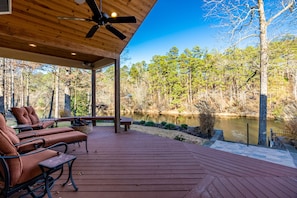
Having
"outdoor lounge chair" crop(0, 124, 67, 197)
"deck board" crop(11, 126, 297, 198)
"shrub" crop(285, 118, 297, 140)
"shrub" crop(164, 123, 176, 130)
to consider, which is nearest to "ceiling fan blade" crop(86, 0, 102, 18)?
"outdoor lounge chair" crop(0, 124, 67, 197)

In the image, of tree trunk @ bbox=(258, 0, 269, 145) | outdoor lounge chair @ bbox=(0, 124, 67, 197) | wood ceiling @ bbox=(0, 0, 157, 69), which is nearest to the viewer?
outdoor lounge chair @ bbox=(0, 124, 67, 197)

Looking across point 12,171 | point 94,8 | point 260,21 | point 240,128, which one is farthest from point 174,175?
point 240,128

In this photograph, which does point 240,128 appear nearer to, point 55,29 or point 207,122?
point 207,122

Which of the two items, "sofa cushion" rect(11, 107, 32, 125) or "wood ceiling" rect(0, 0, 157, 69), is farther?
"sofa cushion" rect(11, 107, 32, 125)

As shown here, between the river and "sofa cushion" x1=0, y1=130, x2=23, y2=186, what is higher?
"sofa cushion" x1=0, y1=130, x2=23, y2=186

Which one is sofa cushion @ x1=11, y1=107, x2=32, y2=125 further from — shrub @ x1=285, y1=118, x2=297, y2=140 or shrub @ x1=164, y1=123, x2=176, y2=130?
shrub @ x1=285, y1=118, x2=297, y2=140

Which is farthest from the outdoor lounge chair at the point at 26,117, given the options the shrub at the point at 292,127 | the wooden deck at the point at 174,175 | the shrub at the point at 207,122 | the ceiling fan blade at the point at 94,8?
the shrub at the point at 292,127

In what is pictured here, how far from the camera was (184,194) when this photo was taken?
6.27 ft

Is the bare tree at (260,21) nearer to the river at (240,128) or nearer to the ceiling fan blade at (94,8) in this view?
the river at (240,128)

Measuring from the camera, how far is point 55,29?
3.70m

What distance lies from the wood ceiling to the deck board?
280 centimetres

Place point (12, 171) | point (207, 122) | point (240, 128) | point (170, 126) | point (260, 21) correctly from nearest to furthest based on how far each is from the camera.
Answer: point (12, 171)
point (207, 122)
point (260, 21)
point (170, 126)
point (240, 128)

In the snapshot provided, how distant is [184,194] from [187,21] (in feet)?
40.5

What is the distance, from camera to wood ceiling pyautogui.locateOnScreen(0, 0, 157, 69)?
3.18 m
